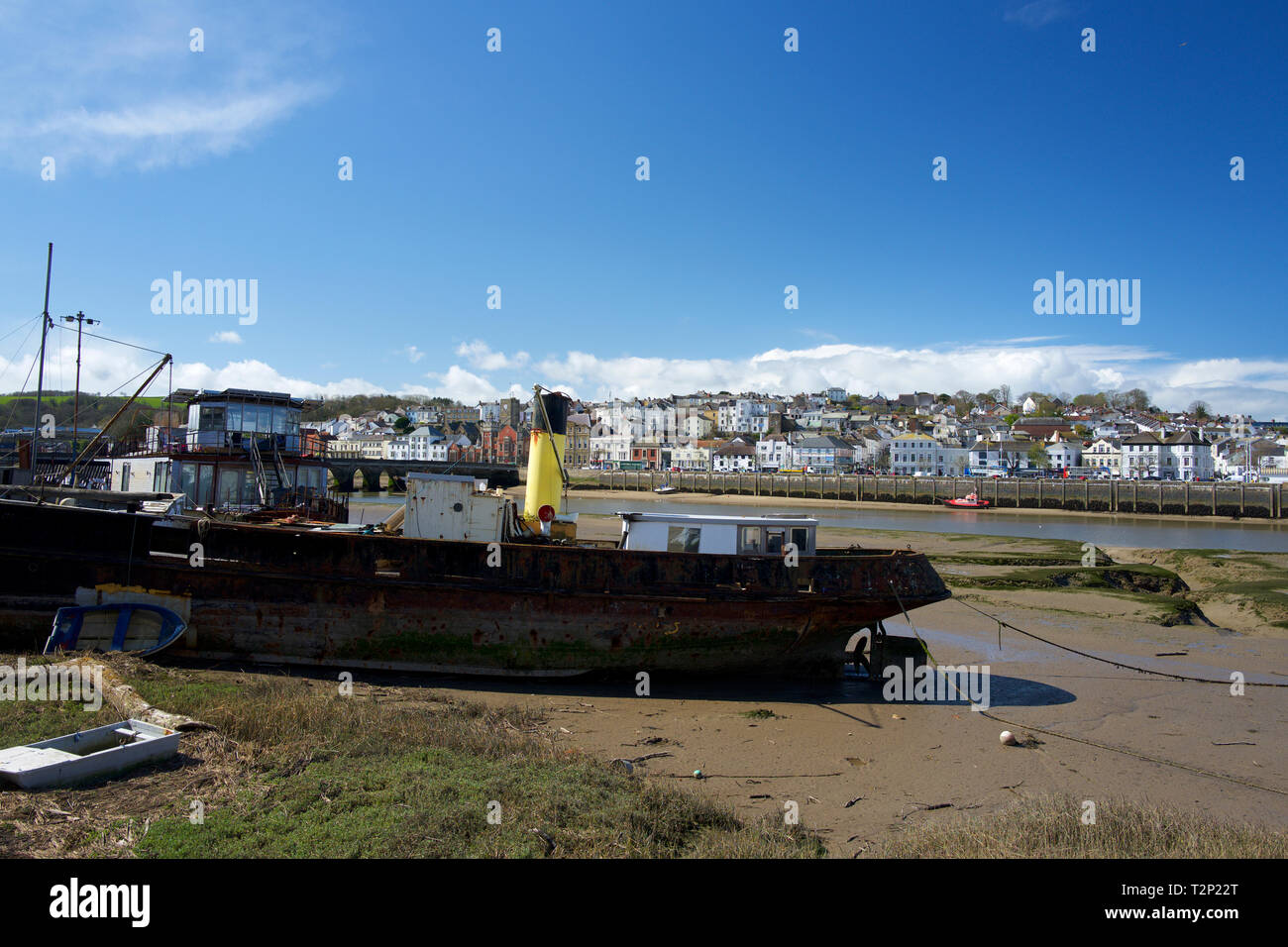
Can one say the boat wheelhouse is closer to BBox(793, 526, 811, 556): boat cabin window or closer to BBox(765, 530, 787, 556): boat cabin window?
BBox(765, 530, 787, 556): boat cabin window

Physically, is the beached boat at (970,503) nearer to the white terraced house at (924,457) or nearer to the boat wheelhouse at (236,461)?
the white terraced house at (924,457)

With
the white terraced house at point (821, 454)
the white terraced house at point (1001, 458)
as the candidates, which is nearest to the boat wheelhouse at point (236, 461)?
the white terraced house at point (821, 454)

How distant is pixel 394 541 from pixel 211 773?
5813mm

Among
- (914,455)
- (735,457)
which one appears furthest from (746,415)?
(914,455)

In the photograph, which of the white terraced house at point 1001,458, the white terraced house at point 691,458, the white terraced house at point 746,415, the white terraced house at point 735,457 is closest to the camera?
the white terraced house at point 1001,458

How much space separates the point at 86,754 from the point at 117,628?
19.4 ft

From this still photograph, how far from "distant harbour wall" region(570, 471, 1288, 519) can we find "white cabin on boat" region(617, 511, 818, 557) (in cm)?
5293

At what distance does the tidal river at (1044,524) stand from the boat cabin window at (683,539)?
21.6 meters

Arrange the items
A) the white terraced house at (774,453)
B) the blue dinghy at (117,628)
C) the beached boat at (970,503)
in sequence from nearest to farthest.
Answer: the blue dinghy at (117,628) < the beached boat at (970,503) < the white terraced house at (774,453)

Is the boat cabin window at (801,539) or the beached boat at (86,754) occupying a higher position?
the boat cabin window at (801,539)

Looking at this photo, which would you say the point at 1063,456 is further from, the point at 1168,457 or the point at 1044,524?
the point at 1044,524

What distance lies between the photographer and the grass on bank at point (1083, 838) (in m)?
5.31

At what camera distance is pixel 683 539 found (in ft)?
41.1

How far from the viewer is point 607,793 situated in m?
6.36
